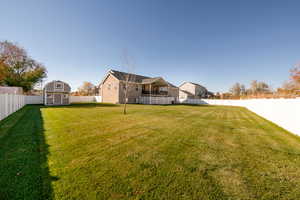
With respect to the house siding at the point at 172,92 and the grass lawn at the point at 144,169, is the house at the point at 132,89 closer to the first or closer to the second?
the house siding at the point at 172,92

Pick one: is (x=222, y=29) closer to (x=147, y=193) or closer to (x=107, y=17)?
(x=107, y=17)

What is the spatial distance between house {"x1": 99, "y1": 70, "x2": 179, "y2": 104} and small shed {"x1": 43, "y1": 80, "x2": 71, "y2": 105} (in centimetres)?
693

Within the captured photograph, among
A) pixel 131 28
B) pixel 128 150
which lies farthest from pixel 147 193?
pixel 131 28

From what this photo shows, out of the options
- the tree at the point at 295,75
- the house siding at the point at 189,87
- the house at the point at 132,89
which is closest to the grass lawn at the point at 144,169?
the house at the point at 132,89

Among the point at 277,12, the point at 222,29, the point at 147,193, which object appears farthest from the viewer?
the point at 222,29

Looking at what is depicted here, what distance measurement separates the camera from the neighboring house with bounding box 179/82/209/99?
4019 cm

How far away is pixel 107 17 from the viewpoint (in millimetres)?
13078

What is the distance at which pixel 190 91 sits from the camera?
1651 inches

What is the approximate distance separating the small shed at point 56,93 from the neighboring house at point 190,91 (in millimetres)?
31913

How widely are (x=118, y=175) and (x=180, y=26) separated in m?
18.2

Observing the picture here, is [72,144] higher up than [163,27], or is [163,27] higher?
[163,27]

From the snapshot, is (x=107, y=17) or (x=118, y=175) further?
(x=107, y=17)

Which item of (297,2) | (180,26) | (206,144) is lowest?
(206,144)

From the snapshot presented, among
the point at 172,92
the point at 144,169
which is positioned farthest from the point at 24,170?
the point at 172,92
